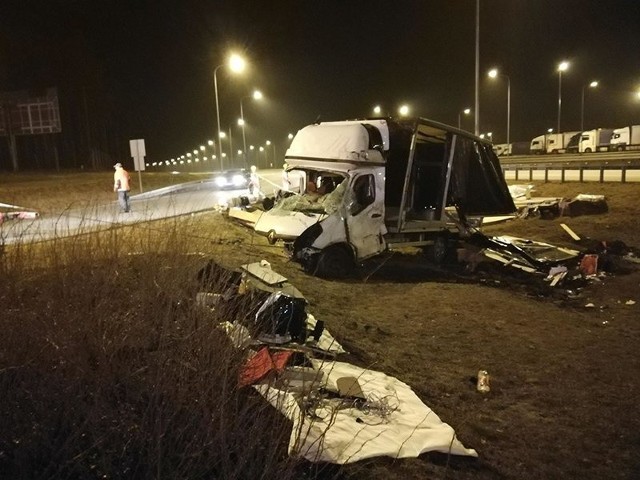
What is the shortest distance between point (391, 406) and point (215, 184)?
1017 inches

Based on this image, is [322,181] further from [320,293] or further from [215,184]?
[215,184]

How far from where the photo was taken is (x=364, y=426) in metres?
4.33

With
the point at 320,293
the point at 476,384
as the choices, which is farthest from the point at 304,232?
the point at 476,384

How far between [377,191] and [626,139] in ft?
124

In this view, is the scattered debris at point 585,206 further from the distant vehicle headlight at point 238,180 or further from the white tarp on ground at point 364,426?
the distant vehicle headlight at point 238,180

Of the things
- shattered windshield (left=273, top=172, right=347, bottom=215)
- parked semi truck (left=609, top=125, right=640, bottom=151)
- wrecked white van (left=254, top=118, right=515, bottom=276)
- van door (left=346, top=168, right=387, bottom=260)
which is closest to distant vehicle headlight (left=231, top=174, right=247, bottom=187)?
wrecked white van (left=254, top=118, right=515, bottom=276)

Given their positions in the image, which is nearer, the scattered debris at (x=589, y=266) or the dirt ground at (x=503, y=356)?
the dirt ground at (x=503, y=356)

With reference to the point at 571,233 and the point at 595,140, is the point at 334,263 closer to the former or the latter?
the point at 571,233

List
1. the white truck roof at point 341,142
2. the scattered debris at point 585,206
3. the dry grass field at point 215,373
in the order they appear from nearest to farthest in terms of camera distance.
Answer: the dry grass field at point 215,373 → the white truck roof at point 341,142 → the scattered debris at point 585,206

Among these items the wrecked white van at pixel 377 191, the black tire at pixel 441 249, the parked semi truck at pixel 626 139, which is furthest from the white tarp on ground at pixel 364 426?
the parked semi truck at pixel 626 139

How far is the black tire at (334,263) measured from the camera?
10438 millimetres

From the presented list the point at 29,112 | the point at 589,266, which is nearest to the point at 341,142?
the point at 589,266

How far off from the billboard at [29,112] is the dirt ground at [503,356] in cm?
4045

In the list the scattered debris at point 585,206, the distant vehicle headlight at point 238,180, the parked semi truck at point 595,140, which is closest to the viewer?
the scattered debris at point 585,206
